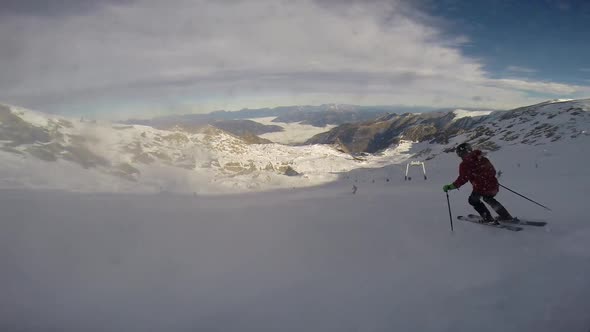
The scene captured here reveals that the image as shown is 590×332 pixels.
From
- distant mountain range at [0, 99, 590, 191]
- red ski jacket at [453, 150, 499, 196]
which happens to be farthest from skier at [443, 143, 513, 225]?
distant mountain range at [0, 99, 590, 191]

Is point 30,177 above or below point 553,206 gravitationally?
below

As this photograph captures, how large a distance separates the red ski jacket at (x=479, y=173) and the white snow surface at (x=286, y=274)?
2.66 ft

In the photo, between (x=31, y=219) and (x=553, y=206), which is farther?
(x=553, y=206)

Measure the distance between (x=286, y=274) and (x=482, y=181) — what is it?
14.9 ft

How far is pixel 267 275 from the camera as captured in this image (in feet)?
14.5

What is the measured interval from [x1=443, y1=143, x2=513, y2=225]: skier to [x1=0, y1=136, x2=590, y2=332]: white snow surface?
49 centimetres

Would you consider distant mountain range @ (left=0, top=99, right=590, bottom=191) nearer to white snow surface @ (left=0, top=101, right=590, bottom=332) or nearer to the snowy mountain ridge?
the snowy mountain ridge

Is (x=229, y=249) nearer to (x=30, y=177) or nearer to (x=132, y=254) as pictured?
(x=132, y=254)

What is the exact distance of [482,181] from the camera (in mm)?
6105

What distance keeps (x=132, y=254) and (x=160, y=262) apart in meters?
0.57

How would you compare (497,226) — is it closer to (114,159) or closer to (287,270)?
(287,270)

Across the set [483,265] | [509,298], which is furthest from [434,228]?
[509,298]

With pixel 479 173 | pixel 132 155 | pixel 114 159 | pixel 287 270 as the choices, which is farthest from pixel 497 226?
pixel 132 155

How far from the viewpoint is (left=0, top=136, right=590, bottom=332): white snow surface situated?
3371mm
